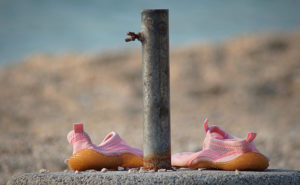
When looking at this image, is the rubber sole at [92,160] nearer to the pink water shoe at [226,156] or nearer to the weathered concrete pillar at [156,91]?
the weathered concrete pillar at [156,91]

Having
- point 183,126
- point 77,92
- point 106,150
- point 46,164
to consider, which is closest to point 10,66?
point 77,92

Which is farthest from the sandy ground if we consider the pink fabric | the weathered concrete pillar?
the weathered concrete pillar

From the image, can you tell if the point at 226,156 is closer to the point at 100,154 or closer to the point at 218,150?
the point at 218,150

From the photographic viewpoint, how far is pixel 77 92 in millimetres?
18125

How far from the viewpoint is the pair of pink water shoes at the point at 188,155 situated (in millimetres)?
3818

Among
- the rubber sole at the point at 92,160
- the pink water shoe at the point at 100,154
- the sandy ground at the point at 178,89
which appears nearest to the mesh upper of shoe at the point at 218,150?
the pink water shoe at the point at 100,154

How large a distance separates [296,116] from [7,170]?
37.4 feet

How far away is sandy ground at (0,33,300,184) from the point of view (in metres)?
15.3

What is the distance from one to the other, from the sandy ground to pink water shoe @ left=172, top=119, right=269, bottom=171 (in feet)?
26.4

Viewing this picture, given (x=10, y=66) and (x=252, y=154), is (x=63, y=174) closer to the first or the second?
(x=252, y=154)

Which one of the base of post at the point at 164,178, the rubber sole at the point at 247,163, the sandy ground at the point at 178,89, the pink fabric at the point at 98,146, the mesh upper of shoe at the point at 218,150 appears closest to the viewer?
the base of post at the point at 164,178

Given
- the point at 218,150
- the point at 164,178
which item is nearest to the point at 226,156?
the point at 218,150

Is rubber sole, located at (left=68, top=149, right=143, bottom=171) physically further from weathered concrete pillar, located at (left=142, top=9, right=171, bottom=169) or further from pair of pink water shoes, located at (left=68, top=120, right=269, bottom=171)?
weathered concrete pillar, located at (left=142, top=9, right=171, bottom=169)

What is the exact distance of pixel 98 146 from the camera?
406cm
